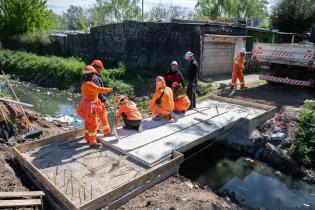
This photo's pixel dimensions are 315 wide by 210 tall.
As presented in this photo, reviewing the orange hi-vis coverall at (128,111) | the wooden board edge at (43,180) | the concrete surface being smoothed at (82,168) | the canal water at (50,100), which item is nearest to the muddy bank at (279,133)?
the orange hi-vis coverall at (128,111)

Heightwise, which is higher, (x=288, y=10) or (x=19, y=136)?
(x=288, y=10)

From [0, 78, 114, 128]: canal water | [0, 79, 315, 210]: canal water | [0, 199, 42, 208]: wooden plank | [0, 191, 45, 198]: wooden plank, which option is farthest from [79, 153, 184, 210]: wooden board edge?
[0, 78, 114, 128]: canal water

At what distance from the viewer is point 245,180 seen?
23.9ft

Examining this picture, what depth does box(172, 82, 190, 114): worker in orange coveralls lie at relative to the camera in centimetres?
849

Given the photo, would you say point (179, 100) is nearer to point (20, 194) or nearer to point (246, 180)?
point (246, 180)

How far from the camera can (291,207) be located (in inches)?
241

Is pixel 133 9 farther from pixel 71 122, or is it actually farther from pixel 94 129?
pixel 94 129

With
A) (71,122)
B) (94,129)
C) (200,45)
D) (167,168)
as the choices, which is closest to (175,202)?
(167,168)

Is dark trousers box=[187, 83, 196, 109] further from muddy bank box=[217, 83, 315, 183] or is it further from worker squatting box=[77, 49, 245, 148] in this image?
muddy bank box=[217, 83, 315, 183]

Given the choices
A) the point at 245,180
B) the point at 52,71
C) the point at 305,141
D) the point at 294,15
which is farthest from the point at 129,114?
the point at 294,15

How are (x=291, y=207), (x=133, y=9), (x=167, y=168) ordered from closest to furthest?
(x=167, y=168) < (x=291, y=207) < (x=133, y=9)

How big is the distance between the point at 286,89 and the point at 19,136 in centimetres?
1010

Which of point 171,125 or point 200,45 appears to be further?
point 200,45

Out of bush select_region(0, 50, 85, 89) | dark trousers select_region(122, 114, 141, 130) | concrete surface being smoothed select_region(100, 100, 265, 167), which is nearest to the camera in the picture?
concrete surface being smoothed select_region(100, 100, 265, 167)
